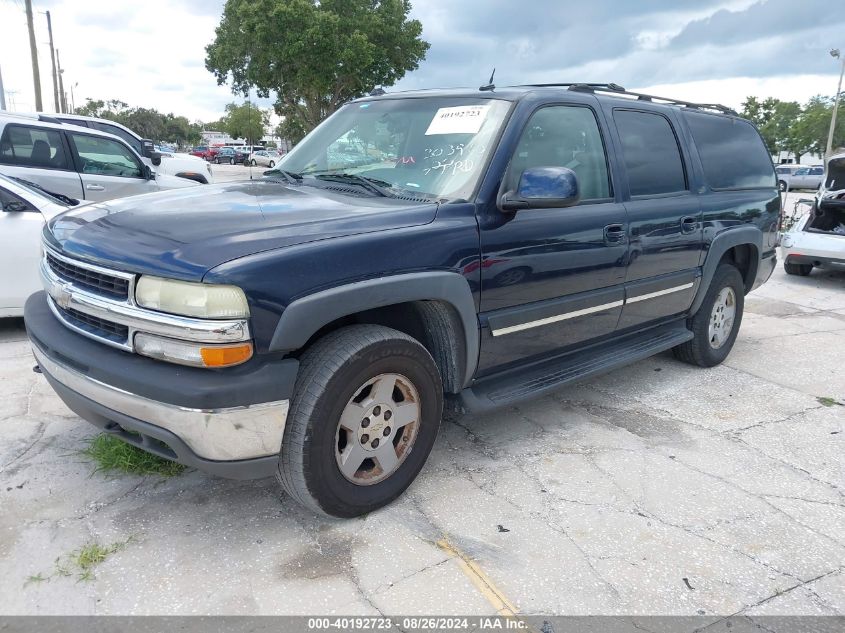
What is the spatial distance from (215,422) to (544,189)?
174cm

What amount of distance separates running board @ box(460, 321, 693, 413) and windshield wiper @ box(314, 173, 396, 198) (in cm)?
105

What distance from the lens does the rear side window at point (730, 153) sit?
4.69m

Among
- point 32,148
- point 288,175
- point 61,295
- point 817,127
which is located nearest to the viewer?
point 61,295

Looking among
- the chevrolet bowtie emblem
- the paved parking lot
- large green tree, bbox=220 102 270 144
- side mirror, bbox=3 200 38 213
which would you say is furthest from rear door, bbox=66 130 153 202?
large green tree, bbox=220 102 270 144

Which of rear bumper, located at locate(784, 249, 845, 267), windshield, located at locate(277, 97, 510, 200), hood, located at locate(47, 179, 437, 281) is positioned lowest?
rear bumper, located at locate(784, 249, 845, 267)

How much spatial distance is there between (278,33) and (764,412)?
30.8 meters

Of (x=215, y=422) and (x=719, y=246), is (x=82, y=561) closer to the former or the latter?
(x=215, y=422)

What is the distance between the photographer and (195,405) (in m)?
2.29

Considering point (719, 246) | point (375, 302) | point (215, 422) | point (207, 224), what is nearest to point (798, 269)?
point (719, 246)

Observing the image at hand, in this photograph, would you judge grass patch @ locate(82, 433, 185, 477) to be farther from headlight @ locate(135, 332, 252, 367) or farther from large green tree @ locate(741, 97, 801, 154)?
large green tree @ locate(741, 97, 801, 154)

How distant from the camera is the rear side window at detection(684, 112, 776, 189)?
4.69 m

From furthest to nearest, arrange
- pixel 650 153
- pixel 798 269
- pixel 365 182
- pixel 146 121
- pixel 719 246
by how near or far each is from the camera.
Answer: pixel 146 121 < pixel 798 269 < pixel 719 246 < pixel 650 153 < pixel 365 182

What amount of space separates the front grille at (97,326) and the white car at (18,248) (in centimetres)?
292

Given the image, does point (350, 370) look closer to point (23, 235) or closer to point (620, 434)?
point (620, 434)
